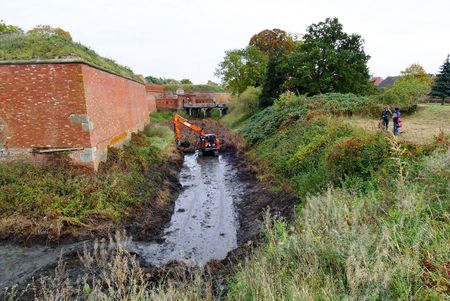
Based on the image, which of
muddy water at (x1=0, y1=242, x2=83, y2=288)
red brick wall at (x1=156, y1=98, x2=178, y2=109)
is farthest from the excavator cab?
red brick wall at (x1=156, y1=98, x2=178, y2=109)

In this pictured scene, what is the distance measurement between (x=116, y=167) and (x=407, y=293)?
10453mm

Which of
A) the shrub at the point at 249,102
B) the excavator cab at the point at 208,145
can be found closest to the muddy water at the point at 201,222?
the excavator cab at the point at 208,145

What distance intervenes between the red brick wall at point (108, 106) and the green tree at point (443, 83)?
28.5 m

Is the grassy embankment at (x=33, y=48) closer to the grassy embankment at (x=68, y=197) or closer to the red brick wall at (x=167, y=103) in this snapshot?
the grassy embankment at (x=68, y=197)

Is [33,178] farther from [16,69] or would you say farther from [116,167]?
[16,69]

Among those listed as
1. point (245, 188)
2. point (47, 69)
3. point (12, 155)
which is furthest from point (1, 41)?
point (245, 188)

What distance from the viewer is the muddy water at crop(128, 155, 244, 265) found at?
816cm

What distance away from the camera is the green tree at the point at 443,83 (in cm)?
2849

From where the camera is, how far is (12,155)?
10414 mm

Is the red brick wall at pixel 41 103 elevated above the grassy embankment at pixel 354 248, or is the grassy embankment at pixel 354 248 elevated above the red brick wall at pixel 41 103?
the red brick wall at pixel 41 103

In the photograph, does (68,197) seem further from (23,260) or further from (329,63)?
(329,63)

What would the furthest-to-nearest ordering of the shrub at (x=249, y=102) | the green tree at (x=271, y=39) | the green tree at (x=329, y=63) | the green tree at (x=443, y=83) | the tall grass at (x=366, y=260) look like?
1. the green tree at (x=271, y=39)
2. the shrub at (x=249, y=102)
3. the green tree at (x=443, y=83)
4. the green tree at (x=329, y=63)
5. the tall grass at (x=366, y=260)

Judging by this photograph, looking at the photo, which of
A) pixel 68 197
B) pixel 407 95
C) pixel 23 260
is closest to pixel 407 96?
pixel 407 95

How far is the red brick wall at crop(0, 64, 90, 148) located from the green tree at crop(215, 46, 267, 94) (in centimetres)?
3051
